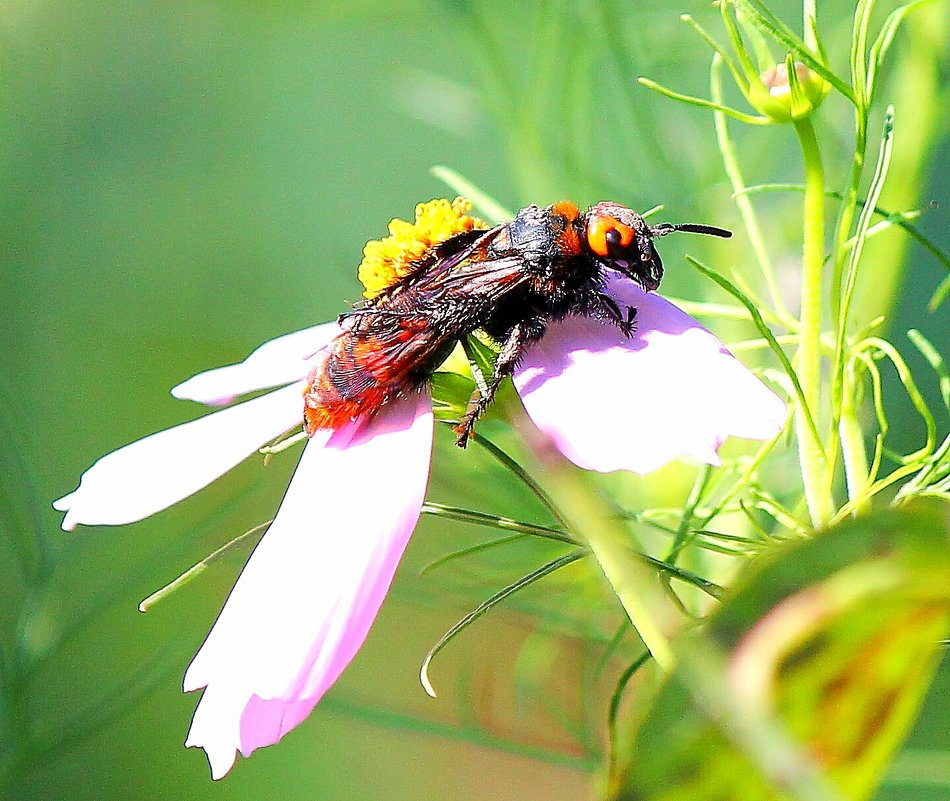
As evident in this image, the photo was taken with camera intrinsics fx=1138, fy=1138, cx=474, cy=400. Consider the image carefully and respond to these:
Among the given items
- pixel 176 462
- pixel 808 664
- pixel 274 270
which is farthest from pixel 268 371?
pixel 274 270

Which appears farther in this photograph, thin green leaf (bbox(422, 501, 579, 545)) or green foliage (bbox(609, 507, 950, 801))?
thin green leaf (bbox(422, 501, 579, 545))

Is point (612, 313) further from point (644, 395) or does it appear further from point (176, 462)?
point (176, 462)

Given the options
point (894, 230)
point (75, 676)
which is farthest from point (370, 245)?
point (75, 676)

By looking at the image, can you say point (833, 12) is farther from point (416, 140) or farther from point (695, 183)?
point (416, 140)

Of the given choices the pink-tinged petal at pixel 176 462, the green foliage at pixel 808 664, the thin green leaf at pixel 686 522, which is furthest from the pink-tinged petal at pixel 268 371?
the green foliage at pixel 808 664

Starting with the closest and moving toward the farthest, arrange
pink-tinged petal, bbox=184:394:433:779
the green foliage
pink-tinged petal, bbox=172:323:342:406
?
the green foliage → pink-tinged petal, bbox=184:394:433:779 → pink-tinged petal, bbox=172:323:342:406

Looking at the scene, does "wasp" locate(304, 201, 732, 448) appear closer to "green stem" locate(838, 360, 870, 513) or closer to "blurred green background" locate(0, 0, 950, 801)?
"green stem" locate(838, 360, 870, 513)

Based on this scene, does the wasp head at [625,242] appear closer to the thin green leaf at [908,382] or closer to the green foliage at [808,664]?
the thin green leaf at [908,382]

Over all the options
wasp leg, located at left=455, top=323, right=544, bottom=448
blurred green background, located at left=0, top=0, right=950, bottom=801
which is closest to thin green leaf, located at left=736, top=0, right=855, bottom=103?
wasp leg, located at left=455, top=323, right=544, bottom=448
